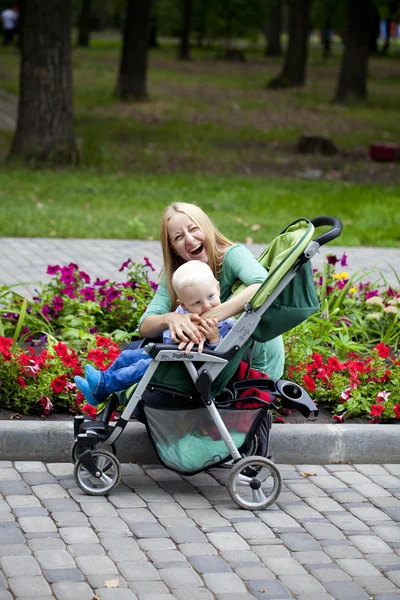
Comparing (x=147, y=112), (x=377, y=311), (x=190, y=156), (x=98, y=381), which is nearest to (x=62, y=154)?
(x=190, y=156)

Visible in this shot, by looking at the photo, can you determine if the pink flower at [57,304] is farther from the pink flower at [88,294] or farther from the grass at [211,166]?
the grass at [211,166]

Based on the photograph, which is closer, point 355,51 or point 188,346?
point 188,346

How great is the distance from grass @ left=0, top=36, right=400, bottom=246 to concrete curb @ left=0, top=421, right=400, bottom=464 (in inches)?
186

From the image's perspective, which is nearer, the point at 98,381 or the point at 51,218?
the point at 98,381

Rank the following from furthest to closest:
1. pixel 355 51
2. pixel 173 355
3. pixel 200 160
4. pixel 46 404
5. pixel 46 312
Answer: pixel 355 51 → pixel 200 160 → pixel 46 312 → pixel 46 404 → pixel 173 355

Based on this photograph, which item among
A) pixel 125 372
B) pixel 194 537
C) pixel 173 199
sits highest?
pixel 125 372

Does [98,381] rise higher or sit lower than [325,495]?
higher

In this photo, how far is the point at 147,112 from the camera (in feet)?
76.0

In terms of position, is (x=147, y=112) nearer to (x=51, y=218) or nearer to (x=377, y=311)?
(x=51, y=218)

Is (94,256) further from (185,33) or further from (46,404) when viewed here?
(185,33)

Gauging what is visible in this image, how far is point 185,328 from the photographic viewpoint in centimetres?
434

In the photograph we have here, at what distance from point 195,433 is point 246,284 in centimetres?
71

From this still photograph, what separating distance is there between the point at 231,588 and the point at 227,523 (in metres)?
0.62

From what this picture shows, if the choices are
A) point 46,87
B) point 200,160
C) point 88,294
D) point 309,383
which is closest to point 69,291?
point 88,294
